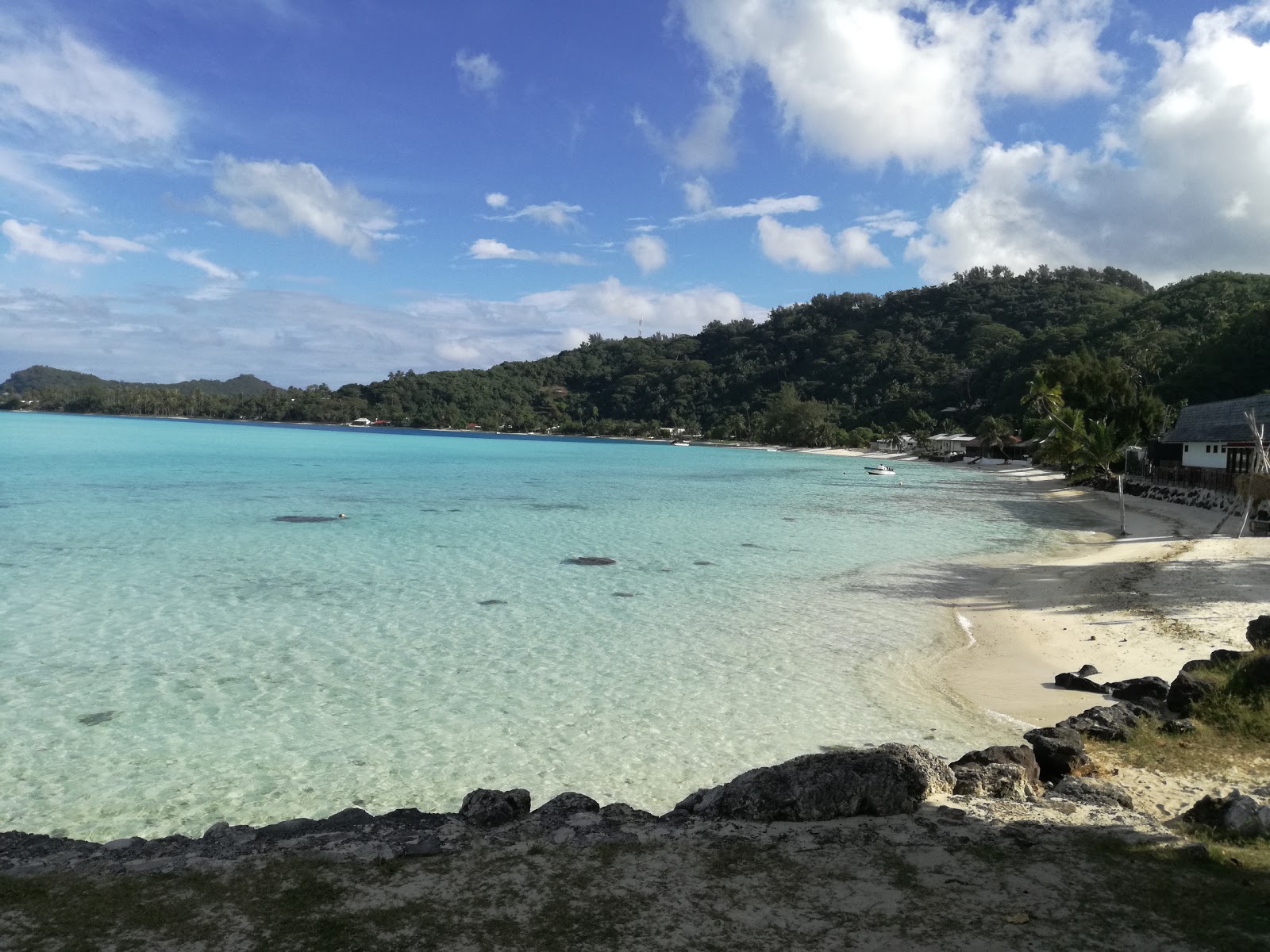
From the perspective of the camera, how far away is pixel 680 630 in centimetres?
1245

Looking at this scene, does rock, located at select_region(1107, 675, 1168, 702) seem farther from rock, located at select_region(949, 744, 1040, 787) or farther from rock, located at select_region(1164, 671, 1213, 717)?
rock, located at select_region(949, 744, 1040, 787)

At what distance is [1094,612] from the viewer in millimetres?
13141

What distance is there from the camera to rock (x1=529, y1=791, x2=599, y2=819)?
17.5 ft

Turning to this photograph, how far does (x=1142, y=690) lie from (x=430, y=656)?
28.0 ft

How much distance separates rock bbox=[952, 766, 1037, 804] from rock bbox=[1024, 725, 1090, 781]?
19.6 inches

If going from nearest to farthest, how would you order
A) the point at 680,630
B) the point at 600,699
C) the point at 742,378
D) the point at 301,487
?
the point at 600,699, the point at 680,630, the point at 301,487, the point at 742,378

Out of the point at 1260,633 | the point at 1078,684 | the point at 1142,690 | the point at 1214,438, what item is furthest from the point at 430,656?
the point at 1214,438

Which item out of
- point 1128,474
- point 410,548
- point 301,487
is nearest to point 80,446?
point 301,487

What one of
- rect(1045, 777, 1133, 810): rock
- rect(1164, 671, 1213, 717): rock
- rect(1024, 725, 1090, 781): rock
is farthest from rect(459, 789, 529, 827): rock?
rect(1164, 671, 1213, 717): rock

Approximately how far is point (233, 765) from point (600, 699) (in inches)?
151

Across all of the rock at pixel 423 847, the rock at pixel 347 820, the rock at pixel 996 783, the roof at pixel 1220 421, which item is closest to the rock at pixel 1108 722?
the rock at pixel 996 783

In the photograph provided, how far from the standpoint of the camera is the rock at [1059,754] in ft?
20.1

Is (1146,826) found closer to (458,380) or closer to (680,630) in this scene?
(680,630)

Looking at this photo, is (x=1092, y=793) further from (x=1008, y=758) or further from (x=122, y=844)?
(x=122, y=844)
